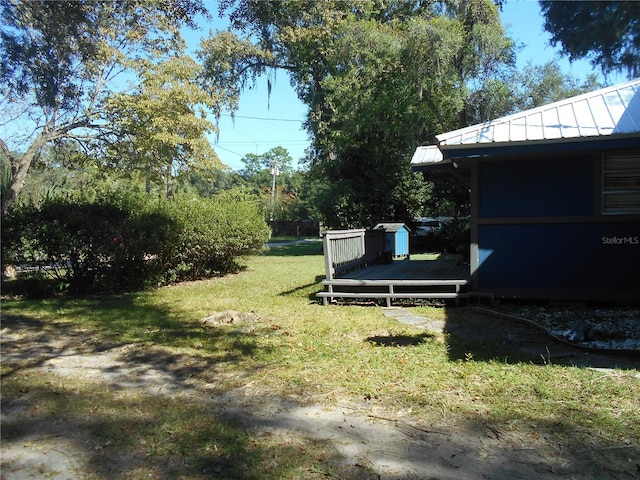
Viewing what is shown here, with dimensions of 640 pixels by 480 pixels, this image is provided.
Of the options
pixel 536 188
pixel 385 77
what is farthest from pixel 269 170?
pixel 536 188

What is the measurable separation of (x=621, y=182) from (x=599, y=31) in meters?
4.39

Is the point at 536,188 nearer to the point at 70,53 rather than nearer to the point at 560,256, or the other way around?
the point at 560,256

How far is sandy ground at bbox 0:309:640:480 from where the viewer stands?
2.69 metres

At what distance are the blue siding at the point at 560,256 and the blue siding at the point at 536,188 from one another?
0.25m

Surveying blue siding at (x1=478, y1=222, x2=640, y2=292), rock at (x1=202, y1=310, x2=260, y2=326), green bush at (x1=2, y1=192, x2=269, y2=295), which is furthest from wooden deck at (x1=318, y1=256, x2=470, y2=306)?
green bush at (x1=2, y1=192, x2=269, y2=295)

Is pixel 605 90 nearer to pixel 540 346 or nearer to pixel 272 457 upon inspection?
pixel 540 346

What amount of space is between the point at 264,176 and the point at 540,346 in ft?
290

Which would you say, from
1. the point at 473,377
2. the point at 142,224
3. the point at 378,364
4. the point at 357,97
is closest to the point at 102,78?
the point at 142,224

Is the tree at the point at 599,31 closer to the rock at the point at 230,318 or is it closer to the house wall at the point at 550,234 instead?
the house wall at the point at 550,234

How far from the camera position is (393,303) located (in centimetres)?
810

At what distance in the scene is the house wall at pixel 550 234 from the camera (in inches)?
277

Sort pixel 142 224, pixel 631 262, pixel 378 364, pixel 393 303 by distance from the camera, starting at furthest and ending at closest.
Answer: pixel 142 224
pixel 393 303
pixel 631 262
pixel 378 364

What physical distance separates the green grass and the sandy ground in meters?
0.08

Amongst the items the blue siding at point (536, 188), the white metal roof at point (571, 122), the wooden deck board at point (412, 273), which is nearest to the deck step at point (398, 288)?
the wooden deck board at point (412, 273)
